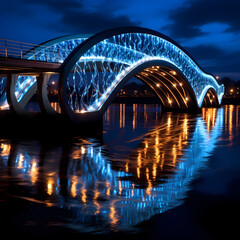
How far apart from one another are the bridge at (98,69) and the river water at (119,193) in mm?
7863

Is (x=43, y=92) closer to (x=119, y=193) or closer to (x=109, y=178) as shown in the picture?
(x=109, y=178)

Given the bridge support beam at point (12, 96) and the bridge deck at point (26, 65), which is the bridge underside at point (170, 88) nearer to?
the bridge support beam at point (12, 96)

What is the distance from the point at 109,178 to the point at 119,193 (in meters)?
1.43

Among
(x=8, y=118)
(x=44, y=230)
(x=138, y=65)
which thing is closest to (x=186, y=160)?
(x=44, y=230)

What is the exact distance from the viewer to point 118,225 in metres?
5.33

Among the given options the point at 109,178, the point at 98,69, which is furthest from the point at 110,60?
the point at 109,178

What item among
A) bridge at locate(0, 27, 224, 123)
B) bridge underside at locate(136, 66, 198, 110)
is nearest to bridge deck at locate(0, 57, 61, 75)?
bridge at locate(0, 27, 224, 123)

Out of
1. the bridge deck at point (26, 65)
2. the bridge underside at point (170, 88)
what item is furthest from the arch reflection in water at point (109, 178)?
the bridge underside at point (170, 88)

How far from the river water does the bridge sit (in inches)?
310

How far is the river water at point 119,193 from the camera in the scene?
5.21 metres

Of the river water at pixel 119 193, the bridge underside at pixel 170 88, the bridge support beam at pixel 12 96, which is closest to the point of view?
the river water at pixel 119 193

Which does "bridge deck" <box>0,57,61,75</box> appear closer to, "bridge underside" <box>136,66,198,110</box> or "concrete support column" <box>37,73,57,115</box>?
"concrete support column" <box>37,73,57,115</box>

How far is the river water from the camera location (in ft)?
17.1

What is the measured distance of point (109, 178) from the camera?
8.52m
